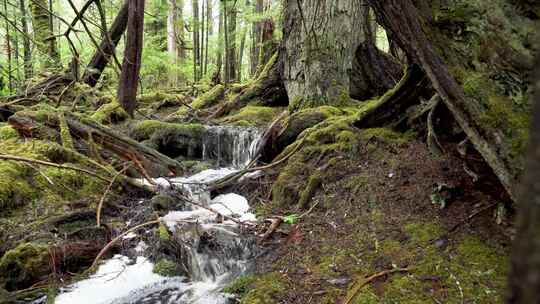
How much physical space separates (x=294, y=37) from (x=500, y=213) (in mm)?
5992

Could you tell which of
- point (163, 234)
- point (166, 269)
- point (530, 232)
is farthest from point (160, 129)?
point (530, 232)

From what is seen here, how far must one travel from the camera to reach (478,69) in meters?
2.78

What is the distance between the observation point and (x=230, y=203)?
5758 millimetres

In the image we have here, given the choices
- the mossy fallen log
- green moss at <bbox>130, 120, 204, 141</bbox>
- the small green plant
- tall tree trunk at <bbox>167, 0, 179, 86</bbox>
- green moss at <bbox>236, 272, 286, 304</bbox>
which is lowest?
green moss at <bbox>236, 272, 286, 304</bbox>

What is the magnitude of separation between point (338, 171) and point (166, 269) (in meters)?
2.34

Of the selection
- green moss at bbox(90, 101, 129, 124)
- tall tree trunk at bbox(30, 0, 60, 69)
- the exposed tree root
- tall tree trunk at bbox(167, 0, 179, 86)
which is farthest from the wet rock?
tall tree trunk at bbox(167, 0, 179, 86)

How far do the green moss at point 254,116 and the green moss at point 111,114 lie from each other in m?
2.52

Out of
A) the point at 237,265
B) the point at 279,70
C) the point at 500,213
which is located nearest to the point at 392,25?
the point at 500,213

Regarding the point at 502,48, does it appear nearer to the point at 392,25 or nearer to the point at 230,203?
the point at 392,25

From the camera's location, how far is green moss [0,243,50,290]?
12.6 feet

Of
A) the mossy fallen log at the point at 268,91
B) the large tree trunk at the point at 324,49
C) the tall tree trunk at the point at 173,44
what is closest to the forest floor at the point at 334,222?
the large tree trunk at the point at 324,49

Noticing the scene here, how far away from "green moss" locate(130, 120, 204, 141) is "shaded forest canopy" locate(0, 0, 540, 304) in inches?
1.4

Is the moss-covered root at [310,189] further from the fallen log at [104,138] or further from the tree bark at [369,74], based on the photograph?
the tree bark at [369,74]

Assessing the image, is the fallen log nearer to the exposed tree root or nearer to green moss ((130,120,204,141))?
green moss ((130,120,204,141))
